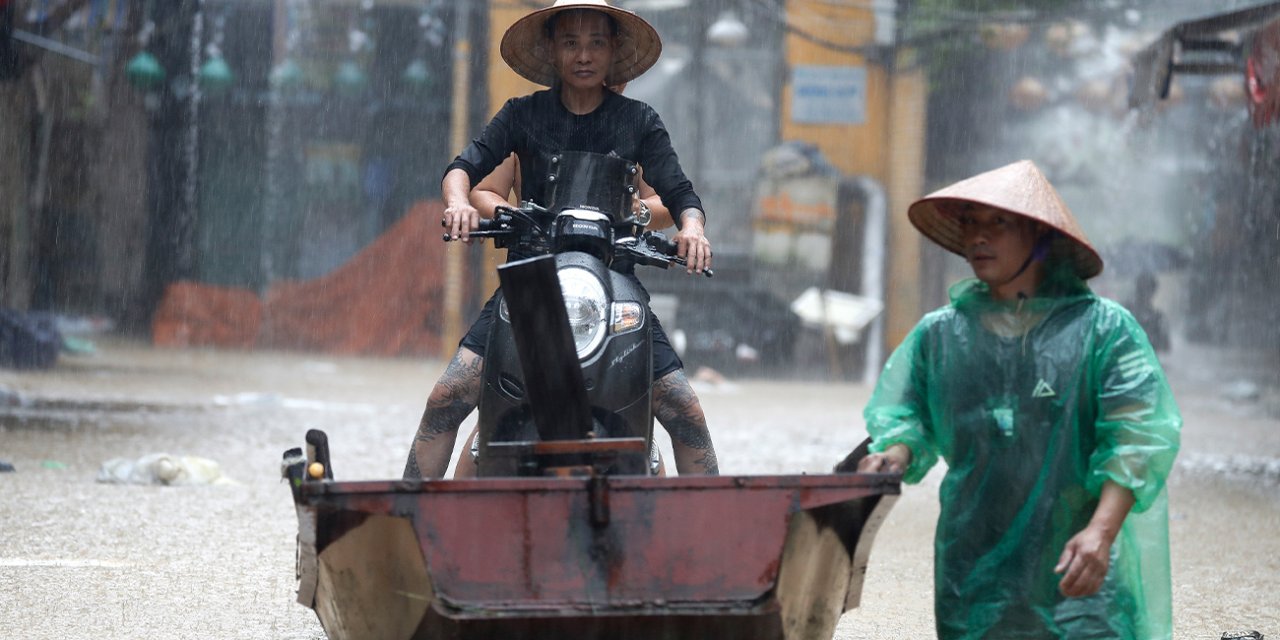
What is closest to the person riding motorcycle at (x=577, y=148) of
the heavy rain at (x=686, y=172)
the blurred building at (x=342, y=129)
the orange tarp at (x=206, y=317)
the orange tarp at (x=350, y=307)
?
the heavy rain at (x=686, y=172)

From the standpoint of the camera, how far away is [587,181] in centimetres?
407

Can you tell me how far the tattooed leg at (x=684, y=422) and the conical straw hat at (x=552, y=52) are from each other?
101 cm

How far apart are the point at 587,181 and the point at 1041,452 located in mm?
1520

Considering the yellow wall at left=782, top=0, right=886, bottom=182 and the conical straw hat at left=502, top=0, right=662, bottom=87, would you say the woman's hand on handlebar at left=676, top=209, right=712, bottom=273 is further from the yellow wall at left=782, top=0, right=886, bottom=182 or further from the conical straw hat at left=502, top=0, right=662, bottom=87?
the yellow wall at left=782, top=0, right=886, bottom=182

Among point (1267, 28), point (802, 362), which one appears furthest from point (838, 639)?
point (802, 362)

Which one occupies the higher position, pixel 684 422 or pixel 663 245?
pixel 663 245

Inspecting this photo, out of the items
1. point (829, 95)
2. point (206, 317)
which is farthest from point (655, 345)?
point (206, 317)

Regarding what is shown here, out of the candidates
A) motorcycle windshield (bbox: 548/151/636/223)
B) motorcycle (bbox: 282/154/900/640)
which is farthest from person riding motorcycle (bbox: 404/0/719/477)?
motorcycle (bbox: 282/154/900/640)

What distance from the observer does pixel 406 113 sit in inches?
863

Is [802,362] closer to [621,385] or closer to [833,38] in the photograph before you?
[833,38]

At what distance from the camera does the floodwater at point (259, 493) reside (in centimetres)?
502

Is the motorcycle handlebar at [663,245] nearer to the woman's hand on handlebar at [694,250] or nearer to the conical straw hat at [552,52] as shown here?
the woman's hand on handlebar at [694,250]

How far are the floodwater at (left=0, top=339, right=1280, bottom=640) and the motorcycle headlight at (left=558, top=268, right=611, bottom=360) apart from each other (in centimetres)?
163

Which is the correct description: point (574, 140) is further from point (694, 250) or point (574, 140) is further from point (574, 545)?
point (574, 545)
